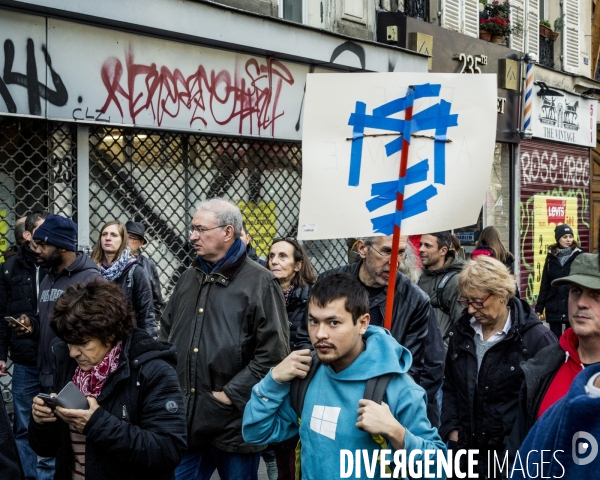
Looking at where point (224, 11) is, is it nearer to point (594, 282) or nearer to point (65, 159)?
point (65, 159)

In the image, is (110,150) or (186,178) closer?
(110,150)

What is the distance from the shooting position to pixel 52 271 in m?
5.89

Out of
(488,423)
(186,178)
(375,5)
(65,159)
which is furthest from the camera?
(375,5)

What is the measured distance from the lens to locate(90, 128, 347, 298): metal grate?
8641 mm

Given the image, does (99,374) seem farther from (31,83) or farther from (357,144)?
(31,83)

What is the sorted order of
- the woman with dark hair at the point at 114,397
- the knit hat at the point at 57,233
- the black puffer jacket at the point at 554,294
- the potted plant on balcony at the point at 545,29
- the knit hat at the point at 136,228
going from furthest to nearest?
the potted plant on balcony at the point at 545,29
the black puffer jacket at the point at 554,294
the knit hat at the point at 136,228
the knit hat at the point at 57,233
the woman with dark hair at the point at 114,397

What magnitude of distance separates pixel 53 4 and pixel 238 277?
155 inches

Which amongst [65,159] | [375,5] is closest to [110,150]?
[65,159]

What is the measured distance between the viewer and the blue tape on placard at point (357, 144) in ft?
14.4

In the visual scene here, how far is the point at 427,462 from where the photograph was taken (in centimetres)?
293

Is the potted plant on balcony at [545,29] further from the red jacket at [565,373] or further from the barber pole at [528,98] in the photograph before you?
the red jacket at [565,373]

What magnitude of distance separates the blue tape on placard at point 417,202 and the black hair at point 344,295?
1165mm

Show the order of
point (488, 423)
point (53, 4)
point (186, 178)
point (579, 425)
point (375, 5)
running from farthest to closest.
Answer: point (375, 5), point (186, 178), point (53, 4), point (488, 423), point (579, 425)

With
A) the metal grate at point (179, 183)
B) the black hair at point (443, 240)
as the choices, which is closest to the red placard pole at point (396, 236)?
the black hair at point (443, 240)
